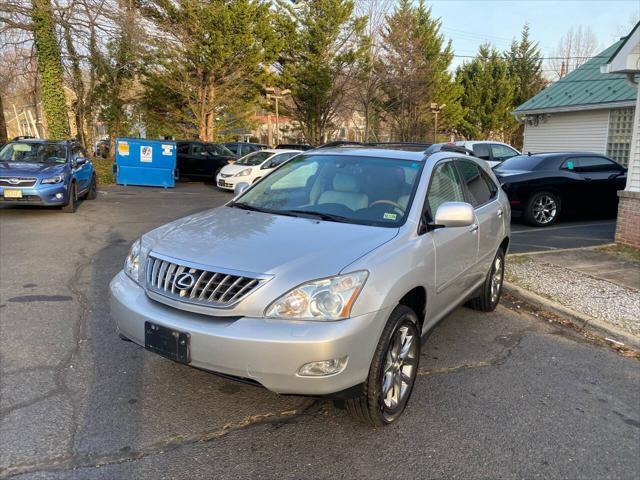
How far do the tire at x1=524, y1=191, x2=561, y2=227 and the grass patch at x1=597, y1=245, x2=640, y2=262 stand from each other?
2.41 metres

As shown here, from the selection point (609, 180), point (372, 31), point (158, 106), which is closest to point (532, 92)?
point (372, 31)

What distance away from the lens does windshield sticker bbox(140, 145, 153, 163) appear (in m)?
17.5

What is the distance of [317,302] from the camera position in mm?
2746

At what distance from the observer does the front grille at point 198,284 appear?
2.79m

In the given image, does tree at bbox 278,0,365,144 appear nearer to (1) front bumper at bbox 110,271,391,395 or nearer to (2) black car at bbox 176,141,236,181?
(2) black car at bbox 176,141,236,181

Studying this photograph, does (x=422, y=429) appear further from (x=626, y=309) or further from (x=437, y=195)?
(x=626, y=309)

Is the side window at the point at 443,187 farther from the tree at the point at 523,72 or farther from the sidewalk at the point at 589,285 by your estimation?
the tree at the point at 523,72

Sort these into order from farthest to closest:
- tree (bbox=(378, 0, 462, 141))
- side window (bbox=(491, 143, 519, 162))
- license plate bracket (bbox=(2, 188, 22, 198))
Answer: tree (bbox=(378, 0, 462, 141))
side window (bbox=(491, 143, 519, 162))
license plate bracket (bbox=(2, 188, 22, 198))

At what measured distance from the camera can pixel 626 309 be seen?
544 centimetres

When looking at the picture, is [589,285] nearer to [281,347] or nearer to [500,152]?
[281,347]

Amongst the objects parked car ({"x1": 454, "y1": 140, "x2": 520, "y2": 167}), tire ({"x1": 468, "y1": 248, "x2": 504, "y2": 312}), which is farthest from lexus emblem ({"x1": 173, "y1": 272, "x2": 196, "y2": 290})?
parked car ({"x1": 454, "y1": 140, "x2": 520, "y2": 167})

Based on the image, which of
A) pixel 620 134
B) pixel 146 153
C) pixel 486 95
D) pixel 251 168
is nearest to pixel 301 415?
pixel 251 168

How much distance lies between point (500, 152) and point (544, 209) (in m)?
4.71

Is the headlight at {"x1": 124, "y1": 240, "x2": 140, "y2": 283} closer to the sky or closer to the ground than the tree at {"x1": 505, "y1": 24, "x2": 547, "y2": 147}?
closer to the ground
